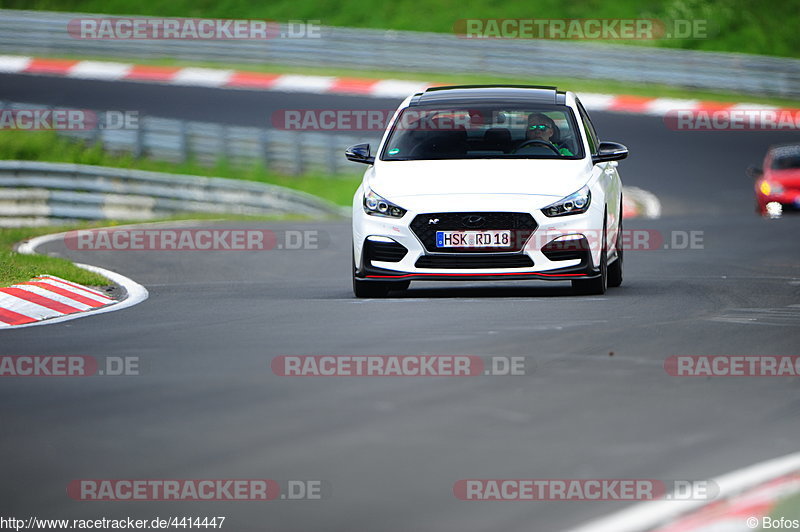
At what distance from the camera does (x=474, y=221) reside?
12.2 metres

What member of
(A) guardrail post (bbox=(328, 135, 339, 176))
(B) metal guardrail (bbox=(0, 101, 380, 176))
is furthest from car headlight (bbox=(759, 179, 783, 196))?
(A) guardrail post (bbox=(328, 135, 339, 176))

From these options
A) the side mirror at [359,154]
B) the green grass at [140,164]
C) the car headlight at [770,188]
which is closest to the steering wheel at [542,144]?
the side mirror at [359,154]

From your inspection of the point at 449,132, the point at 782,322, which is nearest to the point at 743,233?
the point at 449,132

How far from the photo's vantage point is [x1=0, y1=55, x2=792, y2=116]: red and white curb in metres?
37.2

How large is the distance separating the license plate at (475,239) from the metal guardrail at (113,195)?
1469 centimetres

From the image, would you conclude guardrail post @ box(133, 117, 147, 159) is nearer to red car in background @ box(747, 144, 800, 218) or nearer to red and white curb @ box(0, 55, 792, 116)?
red and white curb @ box(0, 55, 792, 116)

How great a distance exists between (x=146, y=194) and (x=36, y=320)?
15287 millimetres

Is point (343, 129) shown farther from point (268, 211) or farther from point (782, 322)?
point (782, 322)

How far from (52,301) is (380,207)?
2.63 meters

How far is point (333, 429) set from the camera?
6957mm

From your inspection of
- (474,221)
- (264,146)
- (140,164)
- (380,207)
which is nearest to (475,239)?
(474,221)

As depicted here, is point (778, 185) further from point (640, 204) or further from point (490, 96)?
point (490, 96)

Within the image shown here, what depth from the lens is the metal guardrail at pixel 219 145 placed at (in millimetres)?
33094

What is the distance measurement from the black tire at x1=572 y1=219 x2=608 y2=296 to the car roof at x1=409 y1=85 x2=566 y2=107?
1.58 metres
